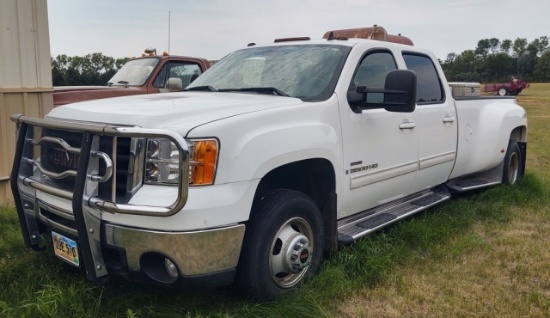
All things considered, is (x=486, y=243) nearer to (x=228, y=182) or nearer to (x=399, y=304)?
(x=399, y=304)

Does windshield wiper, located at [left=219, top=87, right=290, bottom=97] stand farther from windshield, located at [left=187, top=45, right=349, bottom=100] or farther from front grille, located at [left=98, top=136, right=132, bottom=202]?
front grille, located at [left=98, top=136, right=132, bottom=202]

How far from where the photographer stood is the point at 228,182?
9.57ft

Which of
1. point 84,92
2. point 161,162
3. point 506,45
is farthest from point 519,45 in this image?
point 161,162

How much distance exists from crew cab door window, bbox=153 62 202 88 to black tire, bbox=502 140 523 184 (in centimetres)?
494

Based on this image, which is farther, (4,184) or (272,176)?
(4,184)

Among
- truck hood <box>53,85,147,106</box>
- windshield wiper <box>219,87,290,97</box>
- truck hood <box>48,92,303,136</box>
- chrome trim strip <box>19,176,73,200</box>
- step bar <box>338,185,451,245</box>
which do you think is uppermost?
windshield wiper <box>219,87,290,97</box>

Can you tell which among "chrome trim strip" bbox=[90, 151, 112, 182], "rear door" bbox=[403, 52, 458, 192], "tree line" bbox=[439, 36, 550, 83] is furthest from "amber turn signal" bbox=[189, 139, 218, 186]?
"tree line" bbox=[439, 36, 550, 83]

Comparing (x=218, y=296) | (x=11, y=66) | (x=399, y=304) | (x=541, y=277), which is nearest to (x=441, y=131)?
(x=541, y=277)

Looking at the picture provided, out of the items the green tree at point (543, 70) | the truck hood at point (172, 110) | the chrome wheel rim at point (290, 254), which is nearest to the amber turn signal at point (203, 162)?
the truck hood at point (172, 110)

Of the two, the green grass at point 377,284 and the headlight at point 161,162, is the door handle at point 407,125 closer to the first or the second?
the green grass at point 377,284

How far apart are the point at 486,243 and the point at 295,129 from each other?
97.6 inches

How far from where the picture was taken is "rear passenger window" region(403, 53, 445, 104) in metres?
5.08

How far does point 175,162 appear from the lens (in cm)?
284

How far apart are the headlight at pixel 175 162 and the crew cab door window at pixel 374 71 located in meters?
1.69
